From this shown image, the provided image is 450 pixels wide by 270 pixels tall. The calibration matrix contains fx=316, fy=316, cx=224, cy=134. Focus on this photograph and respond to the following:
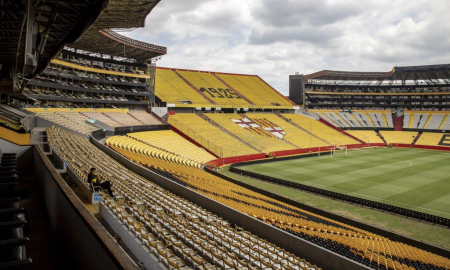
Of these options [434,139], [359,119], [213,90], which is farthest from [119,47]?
[434,139]

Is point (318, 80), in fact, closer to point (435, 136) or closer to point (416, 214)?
point (435, 136)

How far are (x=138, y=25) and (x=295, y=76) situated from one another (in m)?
55.0

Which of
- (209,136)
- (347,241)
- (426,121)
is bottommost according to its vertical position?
(347,241)

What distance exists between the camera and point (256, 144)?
48719 mm

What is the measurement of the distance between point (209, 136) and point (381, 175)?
78.0ft

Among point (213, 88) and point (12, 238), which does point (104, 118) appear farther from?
point (12, 238)

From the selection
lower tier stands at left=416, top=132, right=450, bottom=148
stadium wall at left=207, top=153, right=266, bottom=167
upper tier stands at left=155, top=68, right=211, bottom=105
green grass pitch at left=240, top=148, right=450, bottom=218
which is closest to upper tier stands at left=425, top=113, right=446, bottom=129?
lower tier stands at left=416, top=132, right=450, bottom=148

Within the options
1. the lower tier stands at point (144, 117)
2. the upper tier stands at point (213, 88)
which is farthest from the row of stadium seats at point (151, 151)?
the upper tier stands at point (213, 88)

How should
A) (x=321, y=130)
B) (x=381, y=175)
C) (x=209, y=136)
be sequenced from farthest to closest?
(x=321, y=130) < (x=209, y=136) < (x=381, y=175)

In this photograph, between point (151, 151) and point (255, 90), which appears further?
point (255, 90)

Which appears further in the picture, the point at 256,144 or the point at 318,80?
the point at 318,80

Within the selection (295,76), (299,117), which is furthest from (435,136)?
(295,76)

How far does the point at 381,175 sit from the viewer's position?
34406 mm

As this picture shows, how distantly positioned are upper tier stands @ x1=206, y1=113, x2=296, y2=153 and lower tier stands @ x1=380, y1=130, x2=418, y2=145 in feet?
91.1
